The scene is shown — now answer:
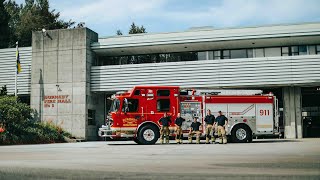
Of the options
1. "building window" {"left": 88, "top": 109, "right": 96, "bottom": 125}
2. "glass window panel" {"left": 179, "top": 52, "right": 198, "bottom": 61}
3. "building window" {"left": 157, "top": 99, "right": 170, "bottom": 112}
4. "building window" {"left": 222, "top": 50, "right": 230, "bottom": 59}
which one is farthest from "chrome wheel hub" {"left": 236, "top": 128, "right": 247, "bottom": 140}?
"building window" {"left": 88, "top": 109, "right": 96, "bottom": 125}

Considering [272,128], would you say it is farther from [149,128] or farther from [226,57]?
[226,57]

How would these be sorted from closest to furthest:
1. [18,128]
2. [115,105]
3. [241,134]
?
[115,105], [241,134], [18,128]

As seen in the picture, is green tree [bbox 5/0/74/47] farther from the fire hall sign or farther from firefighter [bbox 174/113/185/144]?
firefighter [bbox 174/113/185/144]

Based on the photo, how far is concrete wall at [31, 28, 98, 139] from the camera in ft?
103

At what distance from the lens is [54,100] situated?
32094 millimetres

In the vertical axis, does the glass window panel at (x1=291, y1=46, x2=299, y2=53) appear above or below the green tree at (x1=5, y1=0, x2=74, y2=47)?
below

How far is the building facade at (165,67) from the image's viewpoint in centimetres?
2912

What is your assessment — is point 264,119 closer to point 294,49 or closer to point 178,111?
point 178,111

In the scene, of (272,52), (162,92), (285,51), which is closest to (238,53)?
(272,52)

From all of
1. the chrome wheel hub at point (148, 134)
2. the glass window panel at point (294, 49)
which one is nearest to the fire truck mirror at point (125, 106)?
the chrome wheel hub at point (148, 134)

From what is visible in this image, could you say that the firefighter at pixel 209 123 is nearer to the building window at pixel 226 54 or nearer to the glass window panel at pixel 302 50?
the building window at pixel 226 54

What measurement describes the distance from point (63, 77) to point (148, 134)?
13.8 metres

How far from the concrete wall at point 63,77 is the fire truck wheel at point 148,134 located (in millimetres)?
11673

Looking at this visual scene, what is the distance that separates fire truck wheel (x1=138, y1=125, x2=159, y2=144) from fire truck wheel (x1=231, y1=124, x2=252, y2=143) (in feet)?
14.0
